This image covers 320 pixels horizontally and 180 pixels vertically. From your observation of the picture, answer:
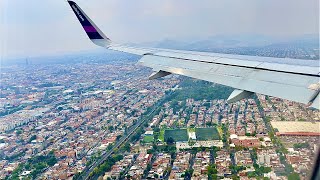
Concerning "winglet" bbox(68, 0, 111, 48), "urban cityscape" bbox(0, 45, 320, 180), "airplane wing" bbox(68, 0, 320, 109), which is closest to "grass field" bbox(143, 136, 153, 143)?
"urban cityscape" bbox(0, 45, 320, 180)

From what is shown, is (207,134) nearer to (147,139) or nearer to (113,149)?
(147,139)

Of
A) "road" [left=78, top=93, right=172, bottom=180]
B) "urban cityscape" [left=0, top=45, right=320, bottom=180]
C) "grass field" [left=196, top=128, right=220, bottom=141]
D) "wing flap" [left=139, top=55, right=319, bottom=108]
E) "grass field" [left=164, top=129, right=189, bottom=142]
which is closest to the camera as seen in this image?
"wing flap" [left=139, top=55, right=319, bottom=108]

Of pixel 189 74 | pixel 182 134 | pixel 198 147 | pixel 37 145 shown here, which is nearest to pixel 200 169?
pixel 198 147

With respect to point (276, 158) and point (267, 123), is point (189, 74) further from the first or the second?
point (267, 123)

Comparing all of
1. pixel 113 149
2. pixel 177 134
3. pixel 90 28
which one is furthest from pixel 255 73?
pixel 177 134

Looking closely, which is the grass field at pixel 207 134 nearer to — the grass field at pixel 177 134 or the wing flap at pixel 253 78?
the grass field at pixel 177 134

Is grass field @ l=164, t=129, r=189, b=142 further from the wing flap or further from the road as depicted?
the wing flap

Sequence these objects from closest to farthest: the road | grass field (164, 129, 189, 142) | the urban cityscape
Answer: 1. the urban cityscape
2. the road
3. grass field (164, 129, 189, 142)

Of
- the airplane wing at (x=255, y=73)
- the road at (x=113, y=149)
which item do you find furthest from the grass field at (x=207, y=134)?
the airplane wing at (x=255, y=73)
